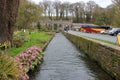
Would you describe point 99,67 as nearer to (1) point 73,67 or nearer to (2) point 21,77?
(1) point 73,67

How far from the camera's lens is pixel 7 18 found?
65.3 ft

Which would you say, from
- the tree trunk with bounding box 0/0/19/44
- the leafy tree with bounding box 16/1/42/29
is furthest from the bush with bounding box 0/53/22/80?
the leafy tree with bounding box 16/1/42/29

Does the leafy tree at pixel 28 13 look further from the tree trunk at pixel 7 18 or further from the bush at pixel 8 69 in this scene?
the bush at pixel 8 69

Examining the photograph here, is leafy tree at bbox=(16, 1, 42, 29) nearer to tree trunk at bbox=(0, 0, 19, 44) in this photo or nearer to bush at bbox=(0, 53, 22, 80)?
Answer: tree trunk at bbox=(0, 0, 19, 44)

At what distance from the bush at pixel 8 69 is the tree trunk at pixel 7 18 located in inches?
388

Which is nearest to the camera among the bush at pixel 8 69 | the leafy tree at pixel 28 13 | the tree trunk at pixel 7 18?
the bush at pixel 8 69

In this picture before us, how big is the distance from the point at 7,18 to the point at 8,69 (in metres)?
11.2

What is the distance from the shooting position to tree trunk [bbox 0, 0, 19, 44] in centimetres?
1943

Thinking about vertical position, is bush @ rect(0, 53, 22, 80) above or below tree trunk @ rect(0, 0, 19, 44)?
below

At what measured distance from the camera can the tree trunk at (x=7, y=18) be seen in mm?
19433

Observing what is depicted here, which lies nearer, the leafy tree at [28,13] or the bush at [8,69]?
the bush at [8,69]

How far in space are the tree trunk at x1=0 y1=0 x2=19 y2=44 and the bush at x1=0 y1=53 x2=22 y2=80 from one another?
32.4 ft

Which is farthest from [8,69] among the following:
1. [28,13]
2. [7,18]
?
[28,13]

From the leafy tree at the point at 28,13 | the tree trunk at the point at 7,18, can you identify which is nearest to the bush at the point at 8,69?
the tree trunk at the point at 7,18
